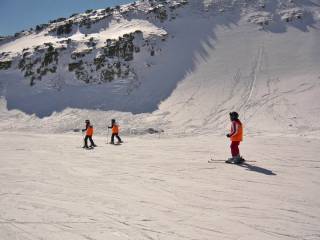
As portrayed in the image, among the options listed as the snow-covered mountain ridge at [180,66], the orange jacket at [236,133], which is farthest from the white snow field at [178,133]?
the orange jacket at [236,133]

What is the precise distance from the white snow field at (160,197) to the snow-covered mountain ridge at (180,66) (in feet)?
32.9

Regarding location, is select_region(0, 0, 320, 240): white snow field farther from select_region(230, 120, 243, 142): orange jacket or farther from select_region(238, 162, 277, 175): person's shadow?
select_region(230, 120, 243, 142): orange jacket

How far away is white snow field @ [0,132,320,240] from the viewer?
5.32 m

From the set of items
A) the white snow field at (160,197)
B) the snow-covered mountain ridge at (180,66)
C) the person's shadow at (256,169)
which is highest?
the snow-covered mountain ridge at (180,66)

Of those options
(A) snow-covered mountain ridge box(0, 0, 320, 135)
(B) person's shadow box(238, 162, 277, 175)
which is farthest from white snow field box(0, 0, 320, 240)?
(A) snow-covered mountain ridge box(0, 0, 320, 135)

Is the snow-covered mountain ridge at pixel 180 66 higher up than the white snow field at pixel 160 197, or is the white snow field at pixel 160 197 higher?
the snow-covered mountain ridge at pixel 180 66

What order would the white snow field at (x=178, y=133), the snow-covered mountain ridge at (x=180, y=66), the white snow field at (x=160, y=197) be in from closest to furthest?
the white snow field at (x=160, y=197)
the white snow field at (x=178, y=133)
the snow-covered mountain ridge at (x=180, y=66)

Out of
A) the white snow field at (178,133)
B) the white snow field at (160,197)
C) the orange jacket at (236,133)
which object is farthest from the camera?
the orange jacket at (236,133)

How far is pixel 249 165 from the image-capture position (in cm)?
1057

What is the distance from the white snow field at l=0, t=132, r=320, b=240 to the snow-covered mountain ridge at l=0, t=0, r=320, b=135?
10.0m

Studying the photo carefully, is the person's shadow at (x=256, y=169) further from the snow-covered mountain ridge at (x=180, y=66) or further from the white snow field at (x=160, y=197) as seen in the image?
the snow-covered mountain ridge at (x=180, y=66)

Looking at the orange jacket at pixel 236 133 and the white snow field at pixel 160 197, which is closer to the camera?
the white snow field at pixel 160 197

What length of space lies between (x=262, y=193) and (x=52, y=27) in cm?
3867

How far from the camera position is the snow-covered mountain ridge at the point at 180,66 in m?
22.7
